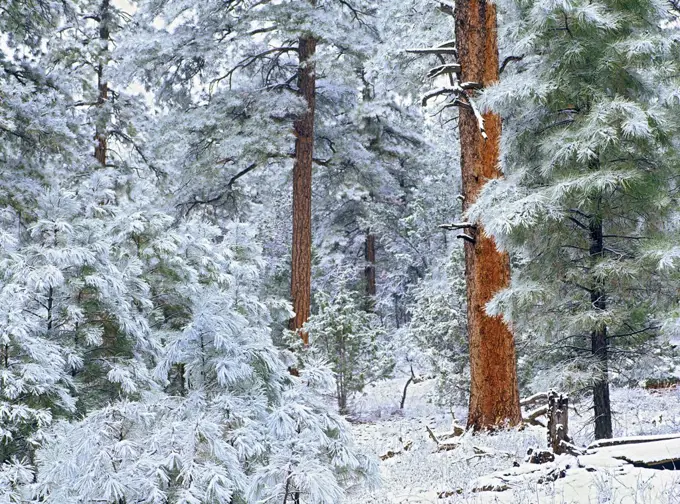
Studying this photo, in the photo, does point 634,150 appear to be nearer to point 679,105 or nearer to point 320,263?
point 679,105

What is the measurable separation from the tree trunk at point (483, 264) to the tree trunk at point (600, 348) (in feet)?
5.50

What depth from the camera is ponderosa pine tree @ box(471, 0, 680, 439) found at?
4852 millimetres

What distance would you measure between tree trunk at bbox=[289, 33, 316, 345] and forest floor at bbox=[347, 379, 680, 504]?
3.94m

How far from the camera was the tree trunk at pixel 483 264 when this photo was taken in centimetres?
698

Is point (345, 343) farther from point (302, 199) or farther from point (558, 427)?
point (558, 427)

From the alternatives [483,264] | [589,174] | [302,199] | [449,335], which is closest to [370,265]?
[302,199]

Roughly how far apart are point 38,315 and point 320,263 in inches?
595

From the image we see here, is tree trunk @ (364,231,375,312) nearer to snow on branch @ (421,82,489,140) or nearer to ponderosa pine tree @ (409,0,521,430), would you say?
ponderosa pine tree @ (409,0,521,430)

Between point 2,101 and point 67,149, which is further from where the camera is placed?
point 67,149

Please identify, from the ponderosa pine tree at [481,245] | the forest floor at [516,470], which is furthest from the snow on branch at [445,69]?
the forest floor at [516,470]

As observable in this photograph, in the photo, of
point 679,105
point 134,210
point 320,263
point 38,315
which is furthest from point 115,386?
point 320,263

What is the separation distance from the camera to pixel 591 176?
4.77 metres

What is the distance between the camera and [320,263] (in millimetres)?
20219

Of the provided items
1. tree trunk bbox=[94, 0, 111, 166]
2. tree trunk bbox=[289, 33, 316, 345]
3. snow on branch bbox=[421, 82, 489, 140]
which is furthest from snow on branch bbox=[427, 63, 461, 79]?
tree trunk bbox=[94, 0, 111, 166]
